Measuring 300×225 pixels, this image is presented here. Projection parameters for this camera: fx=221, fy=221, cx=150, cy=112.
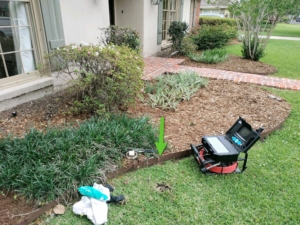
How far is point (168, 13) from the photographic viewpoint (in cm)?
925

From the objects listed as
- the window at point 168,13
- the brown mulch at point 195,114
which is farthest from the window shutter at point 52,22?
the window at point 168,13

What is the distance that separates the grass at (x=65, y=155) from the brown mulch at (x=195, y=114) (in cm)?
51

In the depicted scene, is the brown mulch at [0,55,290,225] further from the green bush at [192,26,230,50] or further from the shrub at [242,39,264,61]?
the green bush at [192,26,230,50]

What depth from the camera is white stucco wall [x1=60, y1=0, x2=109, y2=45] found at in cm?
422

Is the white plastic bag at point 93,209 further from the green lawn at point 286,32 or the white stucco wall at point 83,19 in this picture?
the green lawn at point 286,32

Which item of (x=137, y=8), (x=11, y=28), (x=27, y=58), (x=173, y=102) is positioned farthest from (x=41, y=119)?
(x=137, y=8)

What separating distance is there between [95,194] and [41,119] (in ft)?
6.24

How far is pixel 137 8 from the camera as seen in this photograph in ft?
23.2

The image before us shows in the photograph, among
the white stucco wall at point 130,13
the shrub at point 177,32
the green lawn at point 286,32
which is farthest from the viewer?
the green lawn at point 286,32

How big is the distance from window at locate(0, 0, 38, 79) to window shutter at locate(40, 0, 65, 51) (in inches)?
9.1

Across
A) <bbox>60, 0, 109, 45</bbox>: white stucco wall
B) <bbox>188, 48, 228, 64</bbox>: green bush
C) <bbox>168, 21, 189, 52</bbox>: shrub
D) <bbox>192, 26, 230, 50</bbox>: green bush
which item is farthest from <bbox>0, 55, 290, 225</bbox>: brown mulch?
<bbox>192, 26, 230, 50</bbox>: green bush

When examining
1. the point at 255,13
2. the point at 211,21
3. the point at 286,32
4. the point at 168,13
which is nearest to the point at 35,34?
the point at 255,13

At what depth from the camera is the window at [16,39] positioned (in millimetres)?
3422

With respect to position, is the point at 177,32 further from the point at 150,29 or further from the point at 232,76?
the point at 232,76
